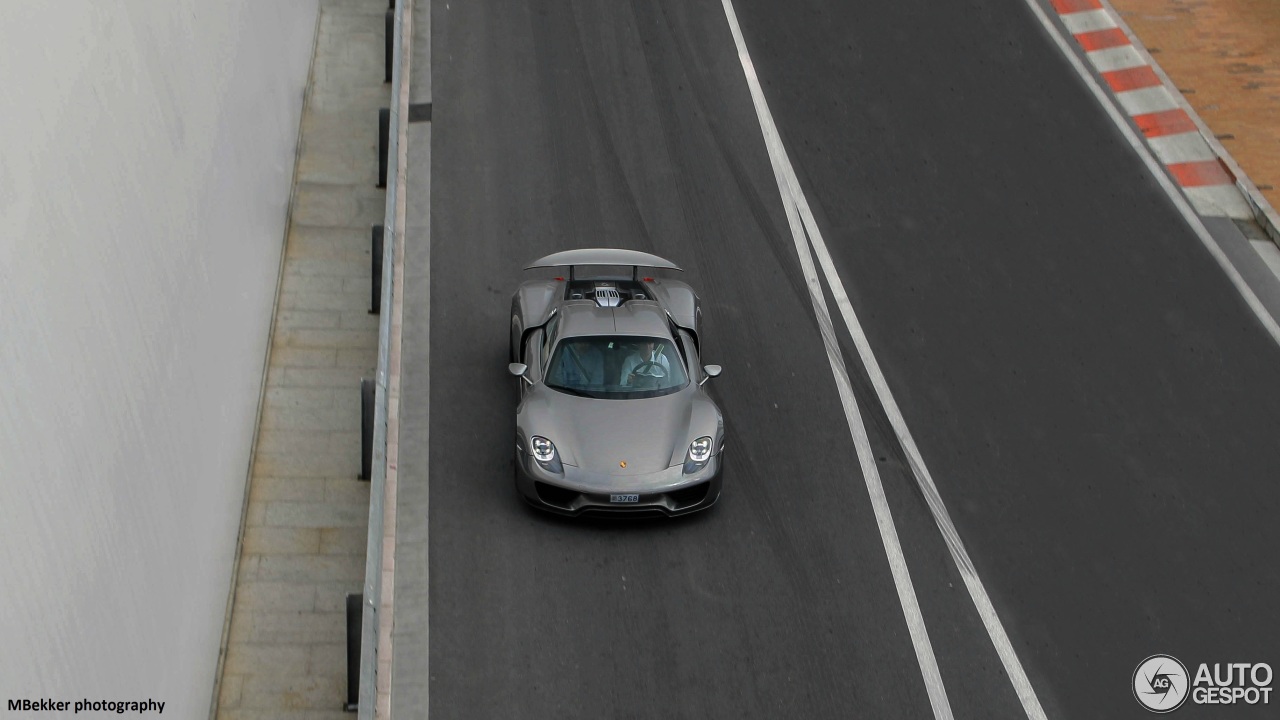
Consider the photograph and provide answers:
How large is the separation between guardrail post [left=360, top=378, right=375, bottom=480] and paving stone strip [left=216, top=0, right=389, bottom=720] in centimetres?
16

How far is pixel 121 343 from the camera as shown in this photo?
21.6 ft

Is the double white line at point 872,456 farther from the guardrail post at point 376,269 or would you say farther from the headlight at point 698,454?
the guardrail post at point 376,269

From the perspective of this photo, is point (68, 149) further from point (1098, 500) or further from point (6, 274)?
point (1098, 500)

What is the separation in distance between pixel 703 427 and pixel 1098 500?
140 inches

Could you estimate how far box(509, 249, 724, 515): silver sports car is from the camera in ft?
32.6

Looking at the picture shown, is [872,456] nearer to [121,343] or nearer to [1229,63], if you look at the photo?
[121,343]

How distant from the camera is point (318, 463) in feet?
35.8

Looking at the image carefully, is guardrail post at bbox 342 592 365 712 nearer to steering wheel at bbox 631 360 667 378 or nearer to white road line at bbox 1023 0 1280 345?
steering wheel at bbox 631 360 667 378

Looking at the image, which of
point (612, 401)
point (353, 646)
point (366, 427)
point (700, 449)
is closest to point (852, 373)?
point (700, 449)

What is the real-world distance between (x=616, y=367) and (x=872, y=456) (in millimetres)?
2463

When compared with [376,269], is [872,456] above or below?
below

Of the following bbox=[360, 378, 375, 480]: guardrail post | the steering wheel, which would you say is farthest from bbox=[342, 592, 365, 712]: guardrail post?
the steering wheel

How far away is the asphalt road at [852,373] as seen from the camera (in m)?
9.33

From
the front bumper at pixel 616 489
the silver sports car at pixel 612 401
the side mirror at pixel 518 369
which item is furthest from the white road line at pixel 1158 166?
the side mirror at pixel 518 369
